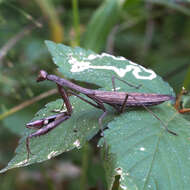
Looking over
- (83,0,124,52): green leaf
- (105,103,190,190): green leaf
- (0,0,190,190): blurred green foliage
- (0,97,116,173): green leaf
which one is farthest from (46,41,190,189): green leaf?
(83,0,124,52): green leaf

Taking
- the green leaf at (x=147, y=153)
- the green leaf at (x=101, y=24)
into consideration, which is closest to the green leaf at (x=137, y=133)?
the green leaf at (x=147, y=153)

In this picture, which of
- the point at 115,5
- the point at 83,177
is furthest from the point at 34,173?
the point at 115,5

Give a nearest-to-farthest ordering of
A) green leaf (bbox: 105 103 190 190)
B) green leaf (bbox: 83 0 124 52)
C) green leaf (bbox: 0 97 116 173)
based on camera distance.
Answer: green leaf (bbox: 105 103 190 190) → green leaf (bbox: 0 97 116 173) → green leaf (bbox: 83 0 124 52)

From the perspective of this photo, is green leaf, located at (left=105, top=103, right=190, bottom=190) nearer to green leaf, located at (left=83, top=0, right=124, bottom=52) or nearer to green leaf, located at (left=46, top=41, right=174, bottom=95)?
green leaf, located at (left=46, top=41, right=174, bottom=95)

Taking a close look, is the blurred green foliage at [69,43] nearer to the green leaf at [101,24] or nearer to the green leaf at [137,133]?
the green leaf at [101,24]

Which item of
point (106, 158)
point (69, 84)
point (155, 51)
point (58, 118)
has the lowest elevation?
point (106, 158)

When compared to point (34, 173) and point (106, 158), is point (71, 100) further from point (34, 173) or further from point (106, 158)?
point (34, 173)

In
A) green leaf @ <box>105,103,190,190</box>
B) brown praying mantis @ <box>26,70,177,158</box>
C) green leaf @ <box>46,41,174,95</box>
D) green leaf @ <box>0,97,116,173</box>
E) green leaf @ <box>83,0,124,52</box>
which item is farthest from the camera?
green leaf @ <box>83,0,124,52</box>

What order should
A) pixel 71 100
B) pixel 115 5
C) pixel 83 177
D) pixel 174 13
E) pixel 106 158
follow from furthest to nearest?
1. pixel 174 13
2. pixel 115 5
3. pixel 83 177
4. pixel 71 100
5. pixel 106 158
